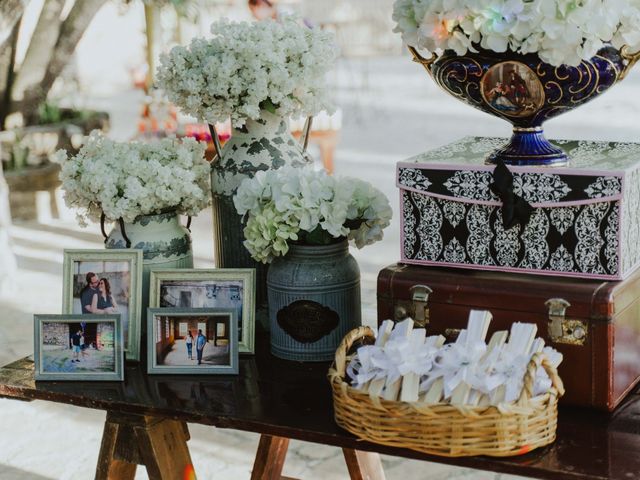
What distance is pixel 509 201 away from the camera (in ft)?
5.89

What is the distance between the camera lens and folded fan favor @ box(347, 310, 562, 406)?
61.4 inches

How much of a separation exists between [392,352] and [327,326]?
401 millimetres

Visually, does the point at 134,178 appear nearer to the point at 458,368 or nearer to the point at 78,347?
the point at 78,347

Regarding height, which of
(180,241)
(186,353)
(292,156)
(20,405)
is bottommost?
(20,405)

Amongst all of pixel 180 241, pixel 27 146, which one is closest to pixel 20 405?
pixel 180 241

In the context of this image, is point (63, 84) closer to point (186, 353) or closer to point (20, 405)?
point (20, 405)

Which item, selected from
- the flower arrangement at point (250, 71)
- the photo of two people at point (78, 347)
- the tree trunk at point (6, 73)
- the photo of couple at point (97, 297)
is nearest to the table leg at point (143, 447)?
the photo of two people at point (78, 347)

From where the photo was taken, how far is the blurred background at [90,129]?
341 centimetres

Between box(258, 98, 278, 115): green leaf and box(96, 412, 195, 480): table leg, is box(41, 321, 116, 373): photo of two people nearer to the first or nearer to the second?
box(96, 412, 195, 480): table leg

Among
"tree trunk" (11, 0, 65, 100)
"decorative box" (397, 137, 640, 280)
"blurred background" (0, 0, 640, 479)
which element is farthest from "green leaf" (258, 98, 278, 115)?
"tree trunk" (11, 0, 65, 100)

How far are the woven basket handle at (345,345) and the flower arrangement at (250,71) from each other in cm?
59

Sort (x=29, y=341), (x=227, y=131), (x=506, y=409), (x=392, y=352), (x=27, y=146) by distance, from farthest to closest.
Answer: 1. (x=27, y=146)
2. (x=227, y=131)
3. (x=29, y=341)
4. (x=392, y=352)
5. (x=506, y=409)

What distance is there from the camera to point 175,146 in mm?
2234

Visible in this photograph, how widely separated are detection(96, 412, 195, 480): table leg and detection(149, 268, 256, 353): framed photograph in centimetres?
24
